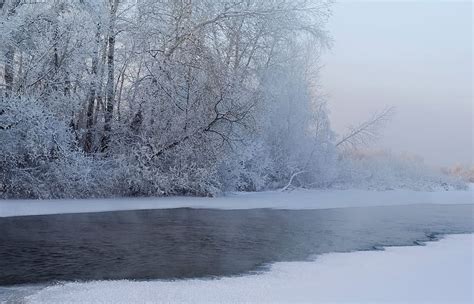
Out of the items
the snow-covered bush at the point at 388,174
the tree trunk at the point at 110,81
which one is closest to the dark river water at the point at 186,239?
the tree trunk at the point at 110,81

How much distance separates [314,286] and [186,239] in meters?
4.70

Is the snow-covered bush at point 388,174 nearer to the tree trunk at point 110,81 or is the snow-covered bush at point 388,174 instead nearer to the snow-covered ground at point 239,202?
the snow-covered ground at point 239,202

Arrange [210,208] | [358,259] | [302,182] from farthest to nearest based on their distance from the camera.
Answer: [302,182] → [210,208] → [358,259]

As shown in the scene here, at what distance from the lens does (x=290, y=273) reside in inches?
324

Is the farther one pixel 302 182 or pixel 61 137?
pixel 302 182

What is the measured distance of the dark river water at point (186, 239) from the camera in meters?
8.46

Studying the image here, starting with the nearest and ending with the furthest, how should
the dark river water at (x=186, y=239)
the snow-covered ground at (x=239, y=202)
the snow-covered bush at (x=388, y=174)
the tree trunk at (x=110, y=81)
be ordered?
the dark river water at (x=186, y=239), the snow-covered ground at (x=239, y=202), the tree trunk at (x=110, y=81), the snow-covered bush at (x=388, y=174)

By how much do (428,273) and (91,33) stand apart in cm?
1559

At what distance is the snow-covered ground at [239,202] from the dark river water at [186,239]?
1.28m

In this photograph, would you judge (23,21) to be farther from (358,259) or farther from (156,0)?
(358,259)

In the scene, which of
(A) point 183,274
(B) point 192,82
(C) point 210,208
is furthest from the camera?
(B) point 192,82

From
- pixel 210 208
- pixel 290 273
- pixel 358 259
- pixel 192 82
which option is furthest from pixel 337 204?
pixel 290 273

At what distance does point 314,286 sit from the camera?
7363 mm

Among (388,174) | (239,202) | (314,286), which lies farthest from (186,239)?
(388,174)
